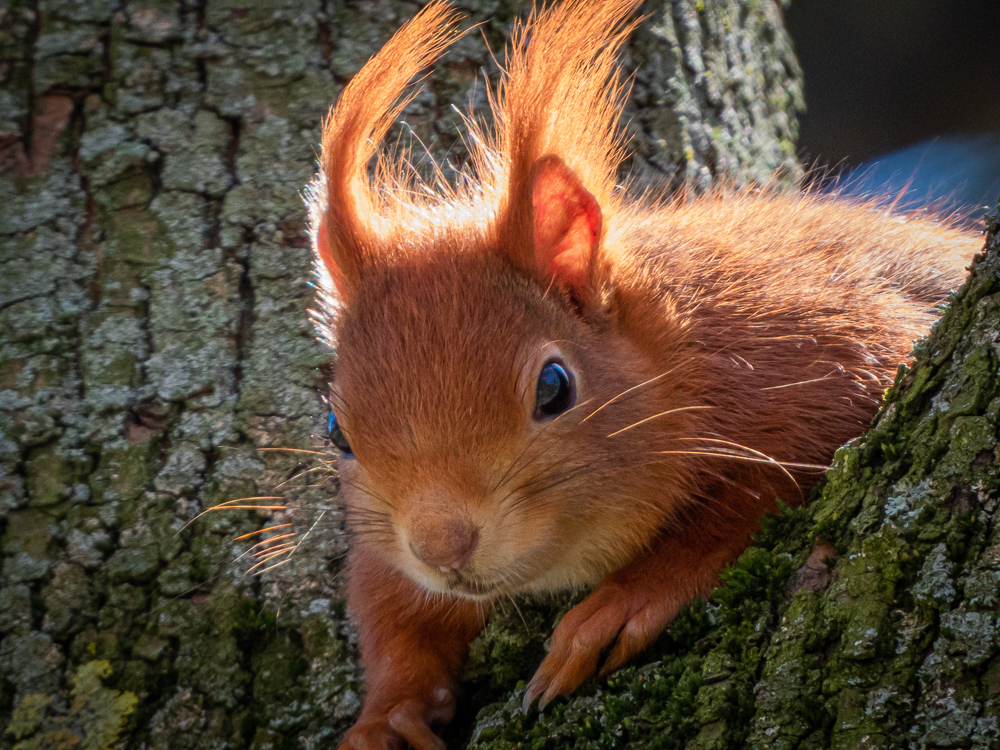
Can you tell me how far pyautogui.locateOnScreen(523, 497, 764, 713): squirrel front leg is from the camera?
153cm

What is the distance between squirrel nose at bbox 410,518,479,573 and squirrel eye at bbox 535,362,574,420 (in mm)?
282

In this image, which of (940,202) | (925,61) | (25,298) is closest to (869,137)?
(925,61)

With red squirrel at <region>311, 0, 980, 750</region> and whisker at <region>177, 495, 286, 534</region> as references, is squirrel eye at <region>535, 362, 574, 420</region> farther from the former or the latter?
whisker at <region>177, 495, 286, 534</region>

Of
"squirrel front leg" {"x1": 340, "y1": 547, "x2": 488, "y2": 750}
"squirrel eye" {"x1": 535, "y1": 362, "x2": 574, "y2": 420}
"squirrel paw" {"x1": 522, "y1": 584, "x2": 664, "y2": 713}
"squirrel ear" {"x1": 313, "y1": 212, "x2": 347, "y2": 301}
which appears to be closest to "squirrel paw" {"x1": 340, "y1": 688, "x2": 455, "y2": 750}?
"squirrel front leg" {"x1": 340, "y1": 547, "x2": 488, "y2": 750}

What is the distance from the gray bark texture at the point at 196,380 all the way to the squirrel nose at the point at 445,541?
345 mm

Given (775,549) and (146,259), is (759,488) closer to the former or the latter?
(775,549)

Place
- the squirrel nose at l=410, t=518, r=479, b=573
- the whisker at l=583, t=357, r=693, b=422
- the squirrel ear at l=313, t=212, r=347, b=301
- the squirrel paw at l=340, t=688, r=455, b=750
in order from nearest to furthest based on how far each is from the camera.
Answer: the squirrel nose at l=410, t=518, r=479, b=573
the whisker at l=583, t=357, r=693, b=422
the squirrel paw at l=340, t=688, r=455, b=750
the squirrel ear at l=313, t=212, r=347, b=301

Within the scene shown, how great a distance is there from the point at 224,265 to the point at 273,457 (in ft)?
1.86

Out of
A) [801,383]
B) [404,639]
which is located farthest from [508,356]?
[404,639]

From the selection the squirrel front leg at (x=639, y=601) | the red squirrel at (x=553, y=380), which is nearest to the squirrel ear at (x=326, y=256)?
the red squirrel at (x=553, y=380)

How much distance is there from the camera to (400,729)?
1792 millimetres

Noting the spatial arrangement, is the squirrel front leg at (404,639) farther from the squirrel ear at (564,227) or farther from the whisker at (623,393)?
the squirrel ear at (564,227)

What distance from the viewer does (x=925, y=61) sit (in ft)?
15.8

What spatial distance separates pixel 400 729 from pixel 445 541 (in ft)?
1.95
